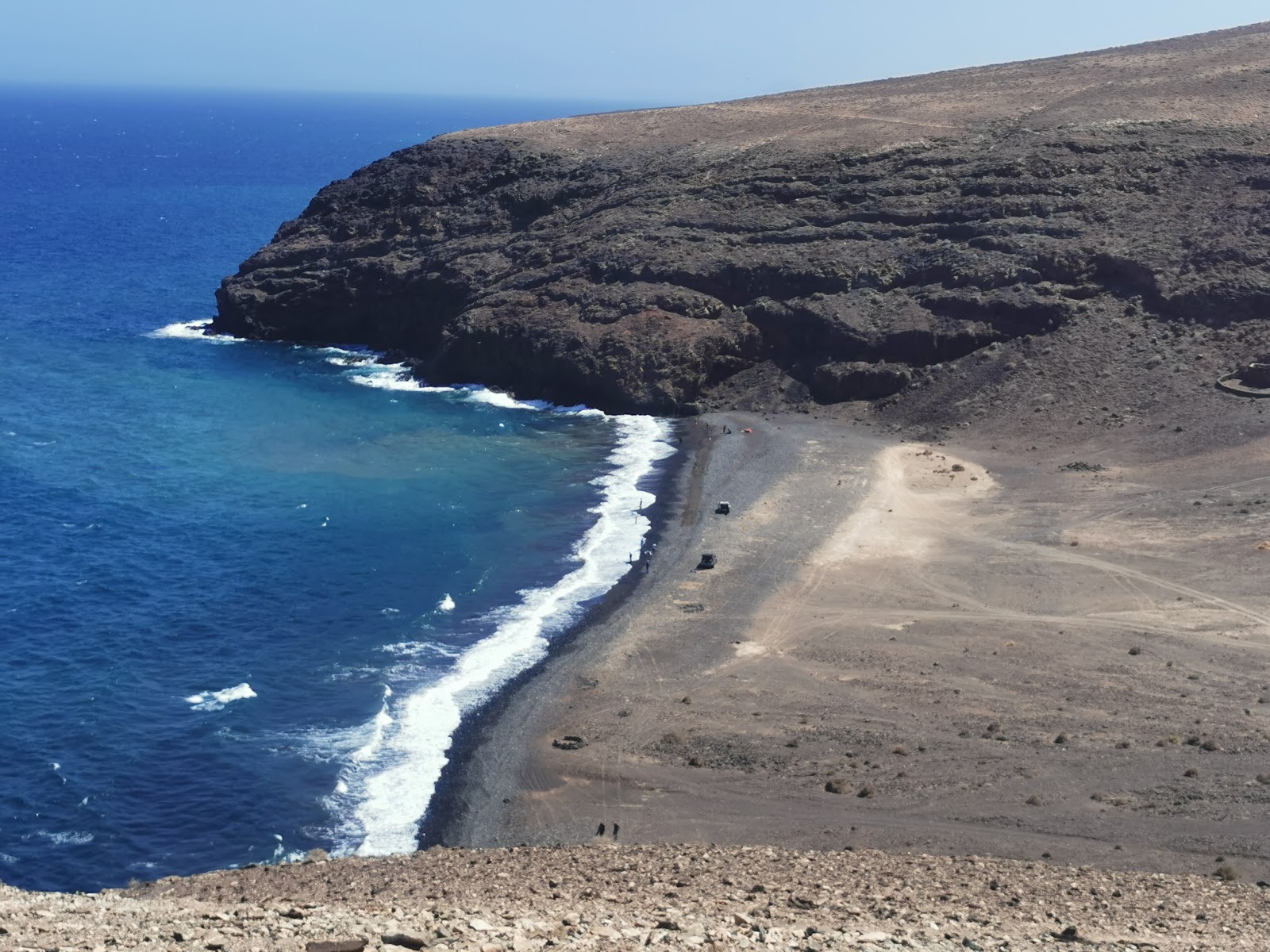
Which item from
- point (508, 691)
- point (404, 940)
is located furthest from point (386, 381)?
point (404, 940)

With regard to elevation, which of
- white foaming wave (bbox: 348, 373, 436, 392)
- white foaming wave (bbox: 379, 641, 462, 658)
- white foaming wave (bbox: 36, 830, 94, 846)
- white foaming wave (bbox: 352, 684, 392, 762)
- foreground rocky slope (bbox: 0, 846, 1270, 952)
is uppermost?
white foaming wave (bbox: 348, 373, 436, 392)

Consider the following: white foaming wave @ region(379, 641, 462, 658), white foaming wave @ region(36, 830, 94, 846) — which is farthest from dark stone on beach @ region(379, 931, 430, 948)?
white foaming wave @ region(379, 641, 462, 658)

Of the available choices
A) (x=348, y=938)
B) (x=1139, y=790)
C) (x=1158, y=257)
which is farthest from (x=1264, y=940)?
(x=1158, y=257)

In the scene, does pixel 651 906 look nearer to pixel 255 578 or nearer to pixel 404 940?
→ pixel 404 940

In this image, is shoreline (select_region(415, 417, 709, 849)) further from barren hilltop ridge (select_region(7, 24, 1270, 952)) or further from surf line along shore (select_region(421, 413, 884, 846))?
barren hilltop ridge (select_region(7, 24, 1270, 952))

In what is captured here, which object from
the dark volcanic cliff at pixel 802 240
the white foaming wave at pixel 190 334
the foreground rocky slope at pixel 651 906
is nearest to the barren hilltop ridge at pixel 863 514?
the foreground rocky slope at pixel 651 906

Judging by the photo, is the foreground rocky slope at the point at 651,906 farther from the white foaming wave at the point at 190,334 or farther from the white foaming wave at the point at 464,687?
the white foaming wave at the point at 190,334
